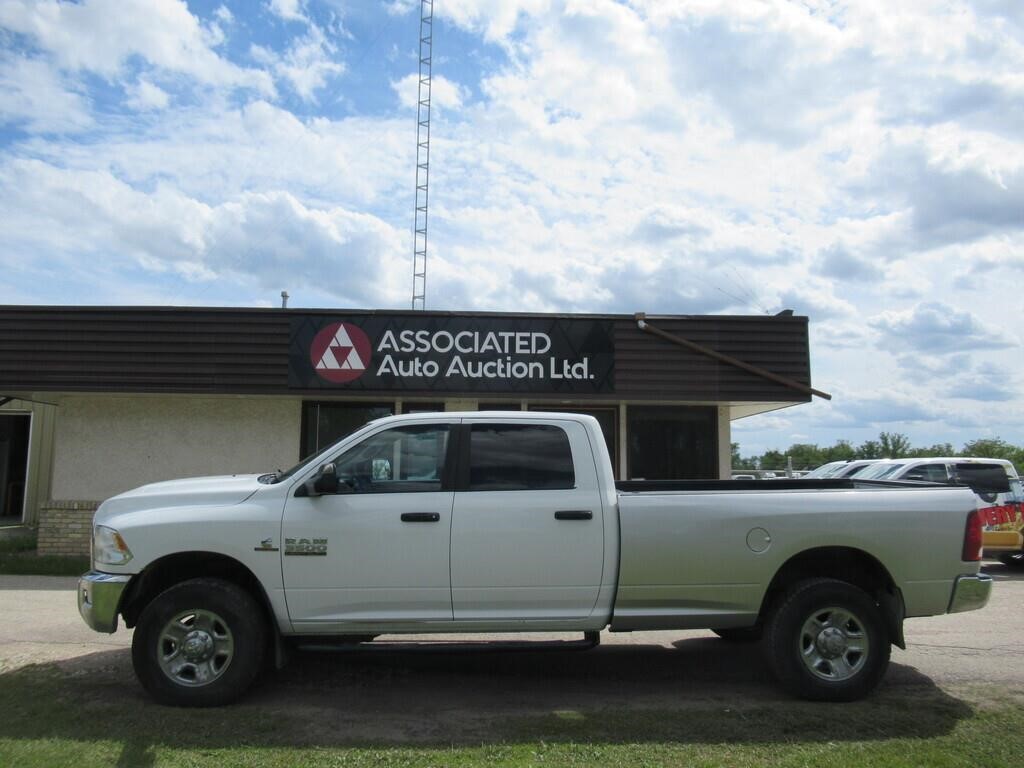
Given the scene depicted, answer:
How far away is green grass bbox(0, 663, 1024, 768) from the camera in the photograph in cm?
495

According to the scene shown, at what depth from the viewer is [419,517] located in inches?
232

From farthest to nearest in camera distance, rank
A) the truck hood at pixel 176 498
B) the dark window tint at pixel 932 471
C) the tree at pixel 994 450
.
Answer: the tree at pixel 994 450, the dark window tint at pixel 932 471, the truck hood at pixel 176 498

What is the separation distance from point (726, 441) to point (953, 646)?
6433mm

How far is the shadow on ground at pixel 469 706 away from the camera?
5.34 m

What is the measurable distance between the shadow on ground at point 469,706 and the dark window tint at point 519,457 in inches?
54.3

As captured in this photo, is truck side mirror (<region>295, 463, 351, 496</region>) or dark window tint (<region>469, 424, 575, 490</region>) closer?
truck side mirror (<region>295, 463, 351, 496</region>)

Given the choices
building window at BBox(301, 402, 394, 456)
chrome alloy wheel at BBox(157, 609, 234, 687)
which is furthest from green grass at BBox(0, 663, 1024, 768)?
building window at BBox(301, 402, 394, 456)

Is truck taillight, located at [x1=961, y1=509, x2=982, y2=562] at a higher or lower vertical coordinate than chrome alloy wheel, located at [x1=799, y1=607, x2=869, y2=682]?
higher

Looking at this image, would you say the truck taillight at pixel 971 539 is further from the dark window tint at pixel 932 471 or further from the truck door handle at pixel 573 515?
the dark window tint at pixel 932 471

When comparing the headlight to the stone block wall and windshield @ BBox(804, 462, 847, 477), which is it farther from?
windshield @ BBox(804, 462, 847, 477)

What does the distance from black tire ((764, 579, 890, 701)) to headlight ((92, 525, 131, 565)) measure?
177 inches

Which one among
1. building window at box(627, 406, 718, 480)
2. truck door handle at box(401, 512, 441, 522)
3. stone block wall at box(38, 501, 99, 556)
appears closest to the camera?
truck door handle at box(401, 512, 441, 522)

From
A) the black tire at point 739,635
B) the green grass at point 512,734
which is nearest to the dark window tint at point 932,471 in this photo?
the black tire at point 739,635

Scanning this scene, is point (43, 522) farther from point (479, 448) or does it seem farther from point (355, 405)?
point (479, 448)
